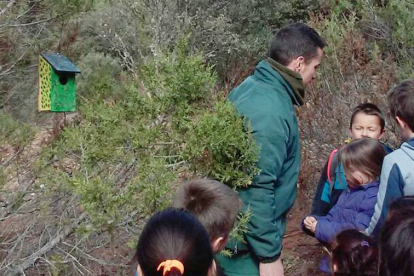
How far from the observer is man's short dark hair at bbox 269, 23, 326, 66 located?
10.2ft

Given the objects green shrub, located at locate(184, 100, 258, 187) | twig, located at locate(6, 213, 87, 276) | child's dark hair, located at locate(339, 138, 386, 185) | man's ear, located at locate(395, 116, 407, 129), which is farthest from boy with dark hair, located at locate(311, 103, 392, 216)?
twig, located at locate(6, 213, 87, 276)

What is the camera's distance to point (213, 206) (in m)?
2.56

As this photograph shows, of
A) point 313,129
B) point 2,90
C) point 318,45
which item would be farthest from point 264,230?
point 313,129

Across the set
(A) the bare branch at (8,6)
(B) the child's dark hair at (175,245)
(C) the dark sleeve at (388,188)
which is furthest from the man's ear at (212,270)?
(A) the bare branch at (8,6)

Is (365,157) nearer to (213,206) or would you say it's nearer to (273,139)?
(273,139)

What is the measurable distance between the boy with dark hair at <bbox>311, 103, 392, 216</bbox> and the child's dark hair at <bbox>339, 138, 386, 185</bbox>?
0.13m

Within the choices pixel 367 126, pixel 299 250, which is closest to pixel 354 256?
pixel 367 126

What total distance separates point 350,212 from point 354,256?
1048mm

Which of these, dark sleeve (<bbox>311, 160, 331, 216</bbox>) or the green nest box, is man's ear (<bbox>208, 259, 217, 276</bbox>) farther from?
the green nest box

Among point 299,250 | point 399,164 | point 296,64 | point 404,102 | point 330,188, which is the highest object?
point 296,64

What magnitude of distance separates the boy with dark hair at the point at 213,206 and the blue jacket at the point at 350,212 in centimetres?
103

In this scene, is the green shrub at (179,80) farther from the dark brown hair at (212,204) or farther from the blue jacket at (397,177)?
the blue jacket at (397,177)

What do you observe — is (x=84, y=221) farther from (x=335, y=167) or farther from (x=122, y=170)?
(x=335, y=167)

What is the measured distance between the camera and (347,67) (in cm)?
629
